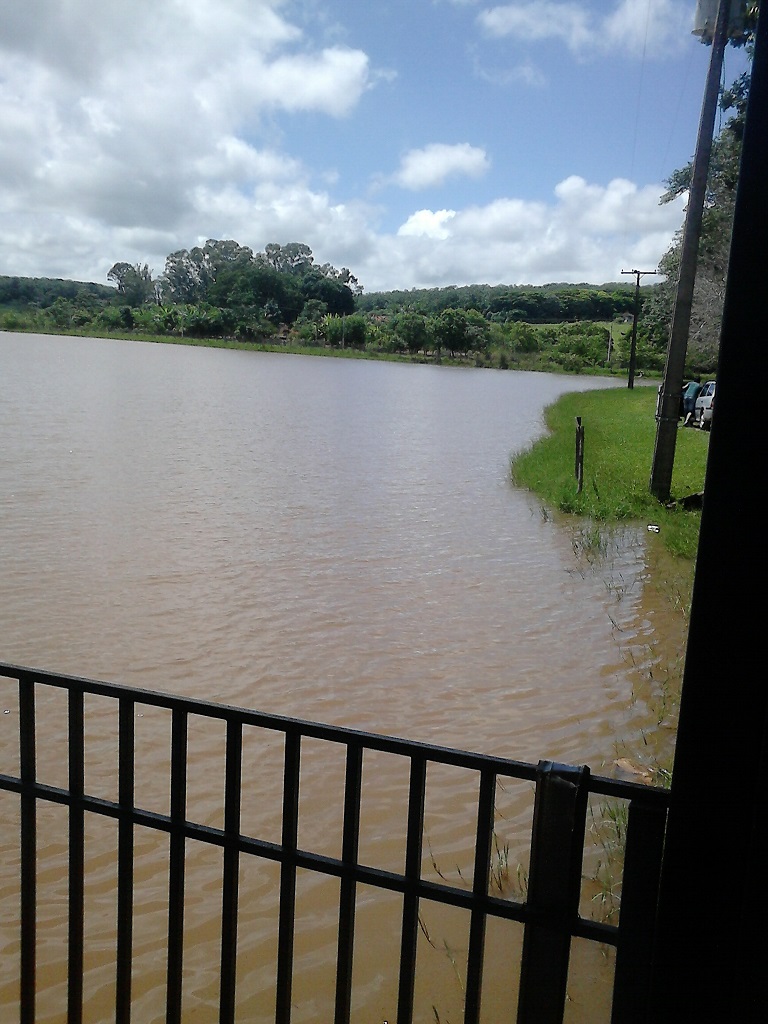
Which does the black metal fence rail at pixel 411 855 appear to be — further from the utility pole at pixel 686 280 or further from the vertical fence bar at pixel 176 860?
the utility pole at pixel 686 280

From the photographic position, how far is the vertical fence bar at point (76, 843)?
2.16m

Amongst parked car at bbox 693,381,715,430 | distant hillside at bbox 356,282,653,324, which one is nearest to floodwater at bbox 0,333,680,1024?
parked car at bbox 693,381,715,430

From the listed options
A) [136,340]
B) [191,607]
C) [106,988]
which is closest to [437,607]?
[191,607]

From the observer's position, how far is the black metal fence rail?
1.74 metres

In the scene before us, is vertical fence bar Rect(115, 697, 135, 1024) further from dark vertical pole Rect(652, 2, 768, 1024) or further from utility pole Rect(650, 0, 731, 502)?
utility pole Rect(650, 0, 731, 502)

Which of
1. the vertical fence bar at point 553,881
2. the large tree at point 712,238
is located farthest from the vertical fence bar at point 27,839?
the large tree at point 712,238

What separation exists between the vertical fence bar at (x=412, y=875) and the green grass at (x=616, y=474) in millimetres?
9558

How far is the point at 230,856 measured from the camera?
2086 millimetres

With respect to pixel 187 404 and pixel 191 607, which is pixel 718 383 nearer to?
pixel 191 607

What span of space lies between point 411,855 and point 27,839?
3.73ft

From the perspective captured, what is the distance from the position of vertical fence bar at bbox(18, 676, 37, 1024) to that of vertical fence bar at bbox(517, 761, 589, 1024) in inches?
48.4

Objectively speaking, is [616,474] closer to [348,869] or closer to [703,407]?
[703,407]

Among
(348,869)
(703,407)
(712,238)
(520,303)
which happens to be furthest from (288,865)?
(520,303)

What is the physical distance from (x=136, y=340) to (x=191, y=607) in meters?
106
